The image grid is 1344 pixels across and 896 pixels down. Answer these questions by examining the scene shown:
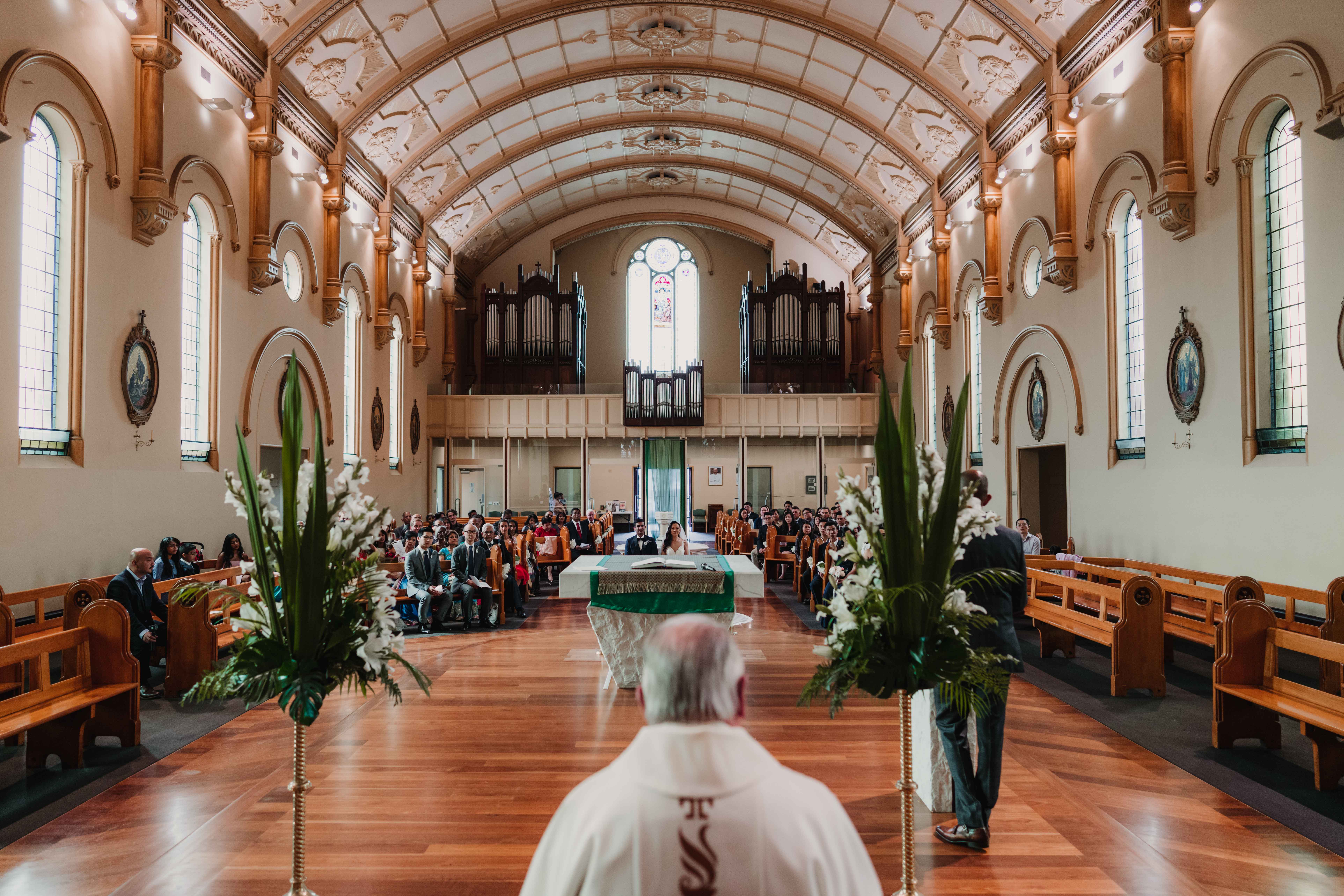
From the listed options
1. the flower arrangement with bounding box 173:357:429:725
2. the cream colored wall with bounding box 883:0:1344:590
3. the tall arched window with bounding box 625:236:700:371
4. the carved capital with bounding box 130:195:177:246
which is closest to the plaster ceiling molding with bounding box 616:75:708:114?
the tall arched window with bounding box 625:236:700:371

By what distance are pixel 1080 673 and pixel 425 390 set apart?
1556 centimetres

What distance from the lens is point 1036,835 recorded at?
393 cm

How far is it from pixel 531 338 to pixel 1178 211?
16.0m

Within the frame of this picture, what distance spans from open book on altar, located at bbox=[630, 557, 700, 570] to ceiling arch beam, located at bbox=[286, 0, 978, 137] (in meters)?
9.97

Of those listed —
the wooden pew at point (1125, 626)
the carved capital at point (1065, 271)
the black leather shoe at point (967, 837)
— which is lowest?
the black leather shoe at point (967, 837)

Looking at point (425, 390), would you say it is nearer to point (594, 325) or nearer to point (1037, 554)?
point (594, 325)

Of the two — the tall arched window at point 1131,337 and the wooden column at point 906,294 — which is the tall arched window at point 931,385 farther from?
the tall arched window at point 1131,337

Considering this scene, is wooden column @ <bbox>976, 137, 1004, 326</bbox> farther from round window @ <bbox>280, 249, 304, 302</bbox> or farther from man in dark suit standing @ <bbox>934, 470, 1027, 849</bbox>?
man in dark suit standing @ <bbox>934, 470, 1027, 849</bbox>

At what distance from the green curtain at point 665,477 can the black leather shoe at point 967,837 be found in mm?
18011

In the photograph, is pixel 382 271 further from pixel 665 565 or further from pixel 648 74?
pixel 665 565

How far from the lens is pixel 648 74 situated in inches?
635

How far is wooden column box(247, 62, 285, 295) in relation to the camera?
37.6ft

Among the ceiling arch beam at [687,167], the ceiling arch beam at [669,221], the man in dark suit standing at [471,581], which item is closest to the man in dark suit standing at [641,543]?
the man in dark suit standing at [471,581]

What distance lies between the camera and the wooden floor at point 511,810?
3.51 metres
